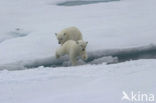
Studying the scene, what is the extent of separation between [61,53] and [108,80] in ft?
6.37

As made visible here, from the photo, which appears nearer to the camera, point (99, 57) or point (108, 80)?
point (108, 80)

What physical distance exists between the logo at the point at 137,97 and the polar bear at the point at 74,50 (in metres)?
2.13

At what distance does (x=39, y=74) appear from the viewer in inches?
175

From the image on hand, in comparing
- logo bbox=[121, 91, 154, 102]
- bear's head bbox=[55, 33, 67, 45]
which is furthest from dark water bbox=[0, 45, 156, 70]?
logo bbox=[121, 91, 154, 102]

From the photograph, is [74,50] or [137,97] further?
[74,50]

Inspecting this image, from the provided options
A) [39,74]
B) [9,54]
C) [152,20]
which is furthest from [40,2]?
[39,74]

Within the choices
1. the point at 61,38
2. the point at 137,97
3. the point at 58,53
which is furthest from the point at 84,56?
the point at 137,97

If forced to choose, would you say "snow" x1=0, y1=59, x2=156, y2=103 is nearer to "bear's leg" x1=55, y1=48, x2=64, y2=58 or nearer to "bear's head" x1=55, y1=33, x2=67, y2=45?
"bear's leg" x1=55, y1=48, x2=64, y2=58

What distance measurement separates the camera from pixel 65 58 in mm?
6055

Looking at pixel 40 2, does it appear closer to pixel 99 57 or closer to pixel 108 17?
pixel 108 17

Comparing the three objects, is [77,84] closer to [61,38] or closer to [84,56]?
[84,56]

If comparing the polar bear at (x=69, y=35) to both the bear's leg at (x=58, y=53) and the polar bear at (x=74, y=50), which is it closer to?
the polar bear at (x=74, y=50)

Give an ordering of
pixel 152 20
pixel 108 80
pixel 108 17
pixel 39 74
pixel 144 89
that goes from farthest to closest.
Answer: pixel 108 17 < pixel 152 20 < pixel 39 74 < pixel 108 80 < pixel 144 89

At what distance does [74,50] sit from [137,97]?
245 centimetres
